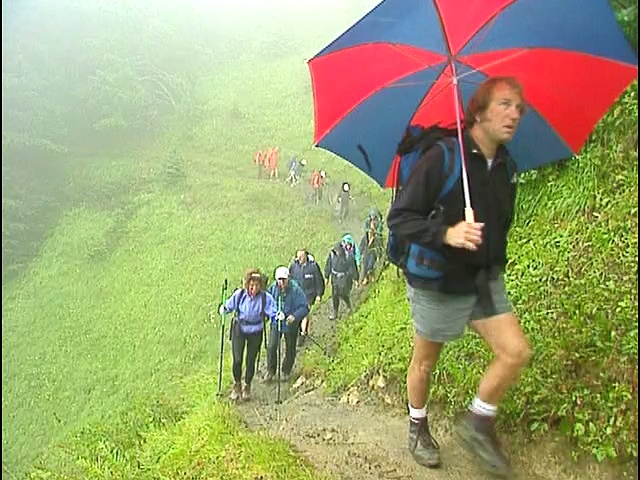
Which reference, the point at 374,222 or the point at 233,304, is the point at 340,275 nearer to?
the point at 374,222

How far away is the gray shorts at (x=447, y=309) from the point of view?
1.72 m

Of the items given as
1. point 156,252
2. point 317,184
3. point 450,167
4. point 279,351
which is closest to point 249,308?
point 279,351

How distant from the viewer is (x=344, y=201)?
6691 mm

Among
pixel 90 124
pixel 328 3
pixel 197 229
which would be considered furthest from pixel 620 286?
pixel 90 124

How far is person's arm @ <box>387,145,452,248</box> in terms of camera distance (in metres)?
1.58

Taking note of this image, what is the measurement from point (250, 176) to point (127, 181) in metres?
1.62

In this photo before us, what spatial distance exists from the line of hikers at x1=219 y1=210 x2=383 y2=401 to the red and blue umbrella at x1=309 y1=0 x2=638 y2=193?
2.03 metres

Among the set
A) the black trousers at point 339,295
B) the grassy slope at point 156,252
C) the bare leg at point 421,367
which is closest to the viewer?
the bare leg at point 421,367

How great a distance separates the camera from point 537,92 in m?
1.90

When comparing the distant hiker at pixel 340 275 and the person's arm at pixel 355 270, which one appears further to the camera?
the person's arm at pixel 355 270

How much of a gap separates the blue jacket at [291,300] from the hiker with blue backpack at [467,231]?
8.05 feet

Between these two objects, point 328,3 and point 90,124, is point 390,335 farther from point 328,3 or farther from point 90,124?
point 90,124

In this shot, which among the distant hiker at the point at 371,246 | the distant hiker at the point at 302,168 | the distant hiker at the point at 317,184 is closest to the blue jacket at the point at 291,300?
the distant hiker at the point at 371,246

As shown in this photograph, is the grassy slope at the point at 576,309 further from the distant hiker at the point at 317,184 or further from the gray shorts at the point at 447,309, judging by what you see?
the distant hiker at the point at 317,184
